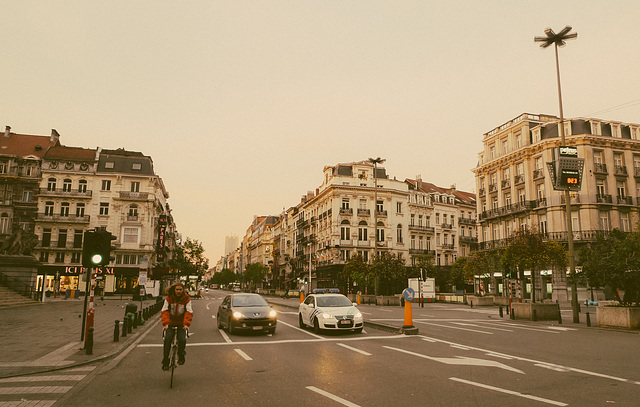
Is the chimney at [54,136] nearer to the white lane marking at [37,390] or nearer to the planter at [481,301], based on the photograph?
the planter at [481,301]

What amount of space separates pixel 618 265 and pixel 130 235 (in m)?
58.5


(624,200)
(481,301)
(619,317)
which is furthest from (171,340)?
(624,200)

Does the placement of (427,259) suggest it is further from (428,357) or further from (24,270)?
(428,357)

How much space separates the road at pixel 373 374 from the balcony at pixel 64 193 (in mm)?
53553

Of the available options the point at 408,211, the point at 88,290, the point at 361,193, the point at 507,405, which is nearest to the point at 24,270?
the point at 88,290

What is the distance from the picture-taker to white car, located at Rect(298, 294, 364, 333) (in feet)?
51.5

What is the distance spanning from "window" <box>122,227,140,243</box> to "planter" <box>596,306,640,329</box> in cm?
5711

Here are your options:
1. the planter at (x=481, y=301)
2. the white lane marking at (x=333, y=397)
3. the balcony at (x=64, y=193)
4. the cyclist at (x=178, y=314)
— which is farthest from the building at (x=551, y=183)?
the balcony at (x=64, y=193)

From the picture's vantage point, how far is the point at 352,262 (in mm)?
Result: 48812

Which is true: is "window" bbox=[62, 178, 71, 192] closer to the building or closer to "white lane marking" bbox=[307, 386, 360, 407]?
the building

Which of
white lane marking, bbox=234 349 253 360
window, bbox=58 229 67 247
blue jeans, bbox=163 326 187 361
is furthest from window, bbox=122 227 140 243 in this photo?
blue jeans, bbox=163 326 187 361

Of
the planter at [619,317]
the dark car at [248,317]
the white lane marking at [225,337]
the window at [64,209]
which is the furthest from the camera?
the window at [64,209]

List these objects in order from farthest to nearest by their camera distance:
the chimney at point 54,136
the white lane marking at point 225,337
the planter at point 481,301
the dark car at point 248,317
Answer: the chimney at point 54,136, the planter at point 481,301, the dark car at point 248,317, the white lane marking at point 225,337

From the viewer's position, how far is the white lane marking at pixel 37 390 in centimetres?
742
